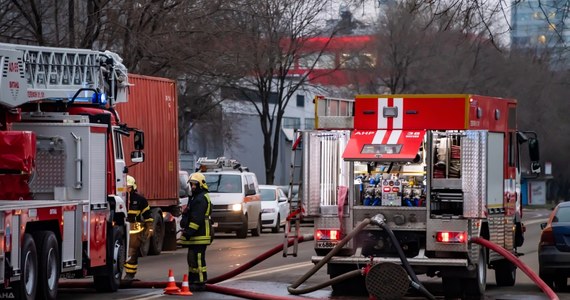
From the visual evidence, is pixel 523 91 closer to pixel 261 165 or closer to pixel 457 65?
pixel 457 65

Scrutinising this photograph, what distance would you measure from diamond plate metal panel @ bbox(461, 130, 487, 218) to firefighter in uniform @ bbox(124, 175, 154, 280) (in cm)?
549

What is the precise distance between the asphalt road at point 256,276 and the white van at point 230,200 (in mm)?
1647

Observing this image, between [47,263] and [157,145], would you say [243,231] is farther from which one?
[47,263]

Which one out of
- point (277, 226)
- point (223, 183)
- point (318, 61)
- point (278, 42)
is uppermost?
point (278, 42)

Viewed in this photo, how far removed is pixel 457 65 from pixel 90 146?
4093 cm

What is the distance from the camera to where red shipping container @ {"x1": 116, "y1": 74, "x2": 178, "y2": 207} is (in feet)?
79.8

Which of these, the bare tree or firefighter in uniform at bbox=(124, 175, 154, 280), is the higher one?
the bare tree

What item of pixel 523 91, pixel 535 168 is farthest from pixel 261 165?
pixel 535 168

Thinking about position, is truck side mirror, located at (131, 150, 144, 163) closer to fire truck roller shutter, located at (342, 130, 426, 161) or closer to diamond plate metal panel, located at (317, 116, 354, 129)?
diamond plate metal panel, located at (317, 116, 354, 129)

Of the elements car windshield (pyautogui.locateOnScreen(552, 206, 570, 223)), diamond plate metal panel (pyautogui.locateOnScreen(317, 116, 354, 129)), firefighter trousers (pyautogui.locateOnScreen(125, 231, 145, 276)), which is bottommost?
firefighter trousers (pyautogui.locateOnScreen(125, 231, 145, 276))

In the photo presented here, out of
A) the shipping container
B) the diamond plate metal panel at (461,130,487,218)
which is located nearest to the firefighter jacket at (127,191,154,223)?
the shipping container

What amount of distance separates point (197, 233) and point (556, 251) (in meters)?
5.41

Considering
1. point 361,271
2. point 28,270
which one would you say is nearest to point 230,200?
point 361,271

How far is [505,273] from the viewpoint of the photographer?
18672 millimetres
